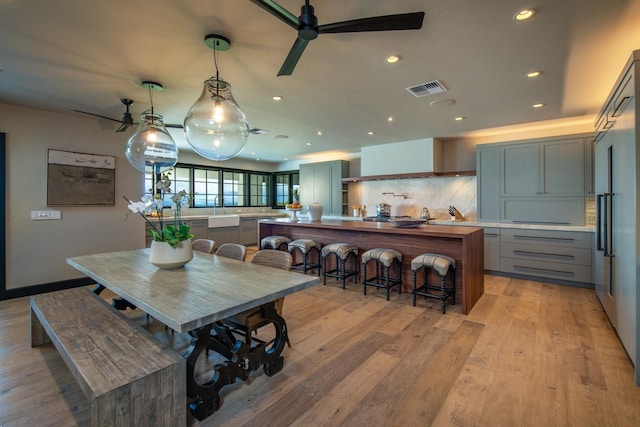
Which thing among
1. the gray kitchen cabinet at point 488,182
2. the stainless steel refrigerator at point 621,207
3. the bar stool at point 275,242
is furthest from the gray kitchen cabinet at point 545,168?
the bar stool at point 275,242

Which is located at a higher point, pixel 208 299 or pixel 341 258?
pixel 208 299

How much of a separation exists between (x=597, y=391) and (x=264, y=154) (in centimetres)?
706

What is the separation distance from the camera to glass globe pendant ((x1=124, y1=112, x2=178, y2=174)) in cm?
277

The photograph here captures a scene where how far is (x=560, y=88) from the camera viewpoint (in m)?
3.16

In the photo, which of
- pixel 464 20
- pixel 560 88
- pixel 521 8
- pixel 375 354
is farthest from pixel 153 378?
pixel 560 88

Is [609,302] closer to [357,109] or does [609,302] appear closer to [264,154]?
[357,109]

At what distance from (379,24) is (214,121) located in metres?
1.34

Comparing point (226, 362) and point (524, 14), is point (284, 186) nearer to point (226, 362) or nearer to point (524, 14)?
point (226, 362)

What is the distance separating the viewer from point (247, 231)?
303 inches

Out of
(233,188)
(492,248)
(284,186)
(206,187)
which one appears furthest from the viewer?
(284,186)

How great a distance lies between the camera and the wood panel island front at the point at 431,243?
317 cm

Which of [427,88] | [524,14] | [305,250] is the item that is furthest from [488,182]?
[524,14]

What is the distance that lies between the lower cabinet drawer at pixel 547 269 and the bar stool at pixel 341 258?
247 centimetres

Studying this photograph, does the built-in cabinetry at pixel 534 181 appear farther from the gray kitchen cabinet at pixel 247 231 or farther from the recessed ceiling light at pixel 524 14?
the gray kitchen cabinet at pixel 247 231
